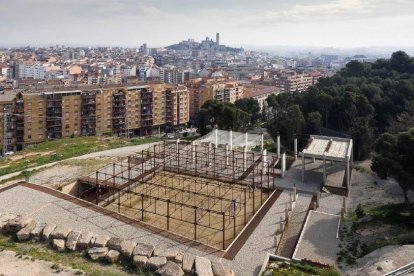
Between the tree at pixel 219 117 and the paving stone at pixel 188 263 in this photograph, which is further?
the tree at pixel 219 117

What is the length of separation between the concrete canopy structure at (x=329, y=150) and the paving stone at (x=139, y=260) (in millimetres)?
13815

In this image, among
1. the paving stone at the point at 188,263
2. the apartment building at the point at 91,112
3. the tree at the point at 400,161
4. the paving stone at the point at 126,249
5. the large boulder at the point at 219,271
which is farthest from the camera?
the apartment building at the point at 91,112

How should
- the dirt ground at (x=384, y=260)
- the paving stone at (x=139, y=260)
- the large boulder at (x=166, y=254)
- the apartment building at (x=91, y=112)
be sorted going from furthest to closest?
the apartment building at (x=91, y=112), the large boulder at (x=166, y=254), the paving stone at (x=139, y=260), the dirt ground at (x=384, y=260)

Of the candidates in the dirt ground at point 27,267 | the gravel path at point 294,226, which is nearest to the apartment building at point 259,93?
the gravel path at point 294,226

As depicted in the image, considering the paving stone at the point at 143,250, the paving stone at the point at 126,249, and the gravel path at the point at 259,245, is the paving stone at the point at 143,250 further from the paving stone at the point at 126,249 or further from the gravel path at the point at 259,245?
the gravel path at the point at 259,245

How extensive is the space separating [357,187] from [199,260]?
14.6 meters

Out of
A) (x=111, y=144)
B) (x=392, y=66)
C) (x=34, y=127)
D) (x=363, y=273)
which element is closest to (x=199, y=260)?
(x=363, y=273)

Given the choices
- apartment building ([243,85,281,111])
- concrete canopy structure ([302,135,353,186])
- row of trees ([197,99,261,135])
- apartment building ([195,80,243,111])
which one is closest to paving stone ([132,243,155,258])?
concrete canopy structure ([302,135,353,186])

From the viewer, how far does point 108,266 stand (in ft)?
43.3

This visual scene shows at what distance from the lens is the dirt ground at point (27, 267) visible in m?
12.4

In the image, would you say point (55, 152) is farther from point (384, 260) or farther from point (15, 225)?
point (384, 260)

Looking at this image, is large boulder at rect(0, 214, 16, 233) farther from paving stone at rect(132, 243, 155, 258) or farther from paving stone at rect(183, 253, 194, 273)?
paving stone at rect(183, 253, 194, 273)

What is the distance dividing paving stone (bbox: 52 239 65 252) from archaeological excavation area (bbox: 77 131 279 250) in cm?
378


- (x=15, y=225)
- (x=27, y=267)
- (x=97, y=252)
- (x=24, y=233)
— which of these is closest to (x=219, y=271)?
(x=97, y=252)
